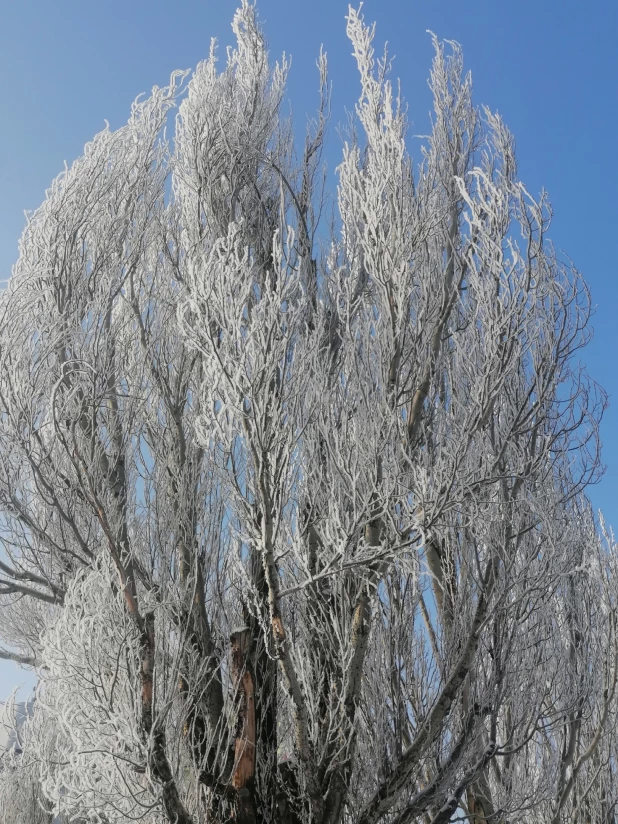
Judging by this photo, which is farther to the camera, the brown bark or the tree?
the brown bark

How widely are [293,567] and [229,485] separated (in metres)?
1.49

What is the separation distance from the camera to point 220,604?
5.66 meters

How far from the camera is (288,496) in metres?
4.02

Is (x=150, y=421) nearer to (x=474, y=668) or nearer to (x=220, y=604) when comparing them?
(x=220, y=604)

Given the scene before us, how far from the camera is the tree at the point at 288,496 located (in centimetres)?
405

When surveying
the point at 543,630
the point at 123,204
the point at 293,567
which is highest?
the point at 123,204

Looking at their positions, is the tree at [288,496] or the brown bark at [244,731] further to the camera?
the brown bark at [244,731]

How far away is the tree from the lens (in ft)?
13.3

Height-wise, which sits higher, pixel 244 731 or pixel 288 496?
pixel 288 496

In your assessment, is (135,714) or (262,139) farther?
(262,139)

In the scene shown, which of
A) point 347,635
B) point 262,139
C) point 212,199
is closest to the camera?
point 347,635

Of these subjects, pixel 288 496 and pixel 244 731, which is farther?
pixel 244 731

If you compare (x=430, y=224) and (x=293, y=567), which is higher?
(x=430, y=224)

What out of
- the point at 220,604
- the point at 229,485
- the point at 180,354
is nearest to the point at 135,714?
the point at 229,485
